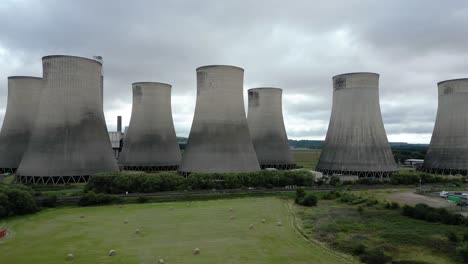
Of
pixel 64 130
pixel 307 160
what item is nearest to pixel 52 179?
pixel 64 130

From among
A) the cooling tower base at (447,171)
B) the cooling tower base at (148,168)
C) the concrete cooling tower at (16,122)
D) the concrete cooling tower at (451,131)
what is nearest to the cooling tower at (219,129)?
the cooling tower base at (148,168)

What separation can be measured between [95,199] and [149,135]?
18.6 meters

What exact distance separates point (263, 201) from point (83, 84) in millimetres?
18132

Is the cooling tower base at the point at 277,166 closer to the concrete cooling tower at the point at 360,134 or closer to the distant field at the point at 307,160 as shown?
the distant field at the point at 307,160

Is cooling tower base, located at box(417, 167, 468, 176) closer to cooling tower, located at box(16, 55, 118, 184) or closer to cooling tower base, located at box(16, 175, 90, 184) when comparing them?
cooling tower, located at box(16, 55, 118, 184)

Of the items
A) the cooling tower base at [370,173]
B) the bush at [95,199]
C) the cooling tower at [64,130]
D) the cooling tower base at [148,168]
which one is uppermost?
the cooling tower at [64,130]

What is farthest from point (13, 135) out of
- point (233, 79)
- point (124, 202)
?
point (233, 79)

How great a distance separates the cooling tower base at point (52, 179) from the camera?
3080 centimetres

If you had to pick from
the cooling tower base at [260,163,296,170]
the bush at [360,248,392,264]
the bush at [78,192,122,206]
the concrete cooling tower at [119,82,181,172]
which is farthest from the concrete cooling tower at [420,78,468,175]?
the bush at [78,192,122,206]

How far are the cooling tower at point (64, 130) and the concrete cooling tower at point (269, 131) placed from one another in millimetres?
22012

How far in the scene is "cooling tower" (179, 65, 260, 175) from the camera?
112ft

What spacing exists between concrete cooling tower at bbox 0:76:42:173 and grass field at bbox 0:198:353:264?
21161 millimetres

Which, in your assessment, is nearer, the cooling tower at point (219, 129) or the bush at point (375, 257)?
the bush at point (375, 257)

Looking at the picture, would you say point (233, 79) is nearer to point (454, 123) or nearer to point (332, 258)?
point (332, 258)
